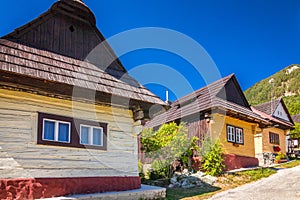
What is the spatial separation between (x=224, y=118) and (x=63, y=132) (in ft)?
33.9

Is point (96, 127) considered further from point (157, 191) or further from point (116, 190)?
point (157, 191)

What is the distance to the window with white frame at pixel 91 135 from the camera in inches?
342

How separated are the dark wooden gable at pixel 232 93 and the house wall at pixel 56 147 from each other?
29.9 ft

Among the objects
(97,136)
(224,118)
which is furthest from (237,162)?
(97,136)

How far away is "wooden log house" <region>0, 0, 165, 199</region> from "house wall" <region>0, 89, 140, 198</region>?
0.07ft

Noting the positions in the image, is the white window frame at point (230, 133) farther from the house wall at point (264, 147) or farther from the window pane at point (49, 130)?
A: the window pane at point (49, 130)

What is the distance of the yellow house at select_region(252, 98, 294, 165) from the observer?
2144cm

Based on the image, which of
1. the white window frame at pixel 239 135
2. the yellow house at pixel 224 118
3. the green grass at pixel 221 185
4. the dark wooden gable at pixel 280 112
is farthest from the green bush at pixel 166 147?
the dark wooden gable at pixel 280 112

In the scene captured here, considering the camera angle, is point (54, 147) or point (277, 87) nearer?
point (54, 147)

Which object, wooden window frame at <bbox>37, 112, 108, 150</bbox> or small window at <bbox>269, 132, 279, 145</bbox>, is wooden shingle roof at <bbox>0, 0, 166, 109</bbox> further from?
small window at <bbox>269, 132, 279, 145</bbox>

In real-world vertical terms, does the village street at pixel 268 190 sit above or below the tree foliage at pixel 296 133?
below

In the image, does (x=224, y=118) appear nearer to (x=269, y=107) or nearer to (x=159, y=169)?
(x=159, y=169)

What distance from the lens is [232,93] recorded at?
1861 centimetres

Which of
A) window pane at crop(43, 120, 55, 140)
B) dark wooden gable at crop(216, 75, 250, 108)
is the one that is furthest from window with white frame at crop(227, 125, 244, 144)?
window pane at crop(43, 120, 55, 140)
